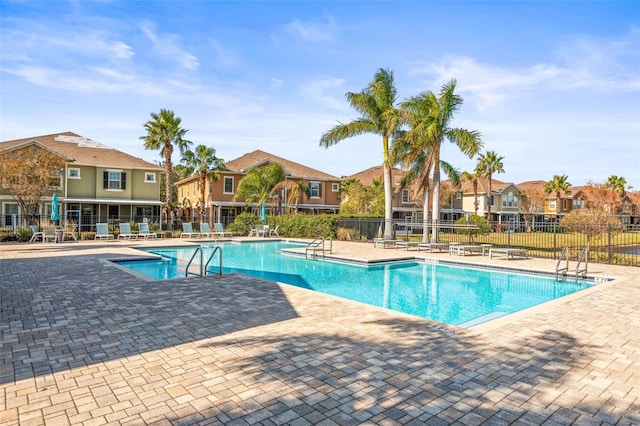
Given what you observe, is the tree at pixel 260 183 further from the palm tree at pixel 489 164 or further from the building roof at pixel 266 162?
the palm tree at pixel 489 164

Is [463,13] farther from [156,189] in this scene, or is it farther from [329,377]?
[156,189]

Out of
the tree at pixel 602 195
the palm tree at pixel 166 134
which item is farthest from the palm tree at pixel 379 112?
the tree at pixel 602 195

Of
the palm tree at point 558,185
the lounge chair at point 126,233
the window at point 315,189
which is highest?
the palm tree at point 558,185

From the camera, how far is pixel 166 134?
30.1m

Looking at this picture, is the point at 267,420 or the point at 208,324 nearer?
the point at 267,420

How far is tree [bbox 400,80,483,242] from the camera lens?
2113cm

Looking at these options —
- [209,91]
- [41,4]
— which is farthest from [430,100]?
[41,4]

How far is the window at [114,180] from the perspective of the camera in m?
31.3

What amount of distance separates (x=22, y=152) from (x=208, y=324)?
24.1m

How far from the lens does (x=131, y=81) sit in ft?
55.1

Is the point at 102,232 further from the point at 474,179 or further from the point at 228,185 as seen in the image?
the point at 474,179

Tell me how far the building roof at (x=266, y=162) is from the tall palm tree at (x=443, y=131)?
58.0 feet

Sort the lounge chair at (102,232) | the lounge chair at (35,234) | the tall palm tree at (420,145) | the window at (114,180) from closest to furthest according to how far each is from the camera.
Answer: the lounge chair at (35,234)
the tall palm tree at (420,145)
the lounge chair at (102,232)
the window at (114,180)

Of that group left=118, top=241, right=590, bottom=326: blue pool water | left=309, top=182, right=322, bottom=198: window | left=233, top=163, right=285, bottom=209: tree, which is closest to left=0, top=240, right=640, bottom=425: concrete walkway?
left=118, top=241, right=590, bottom=326: blue pool water
